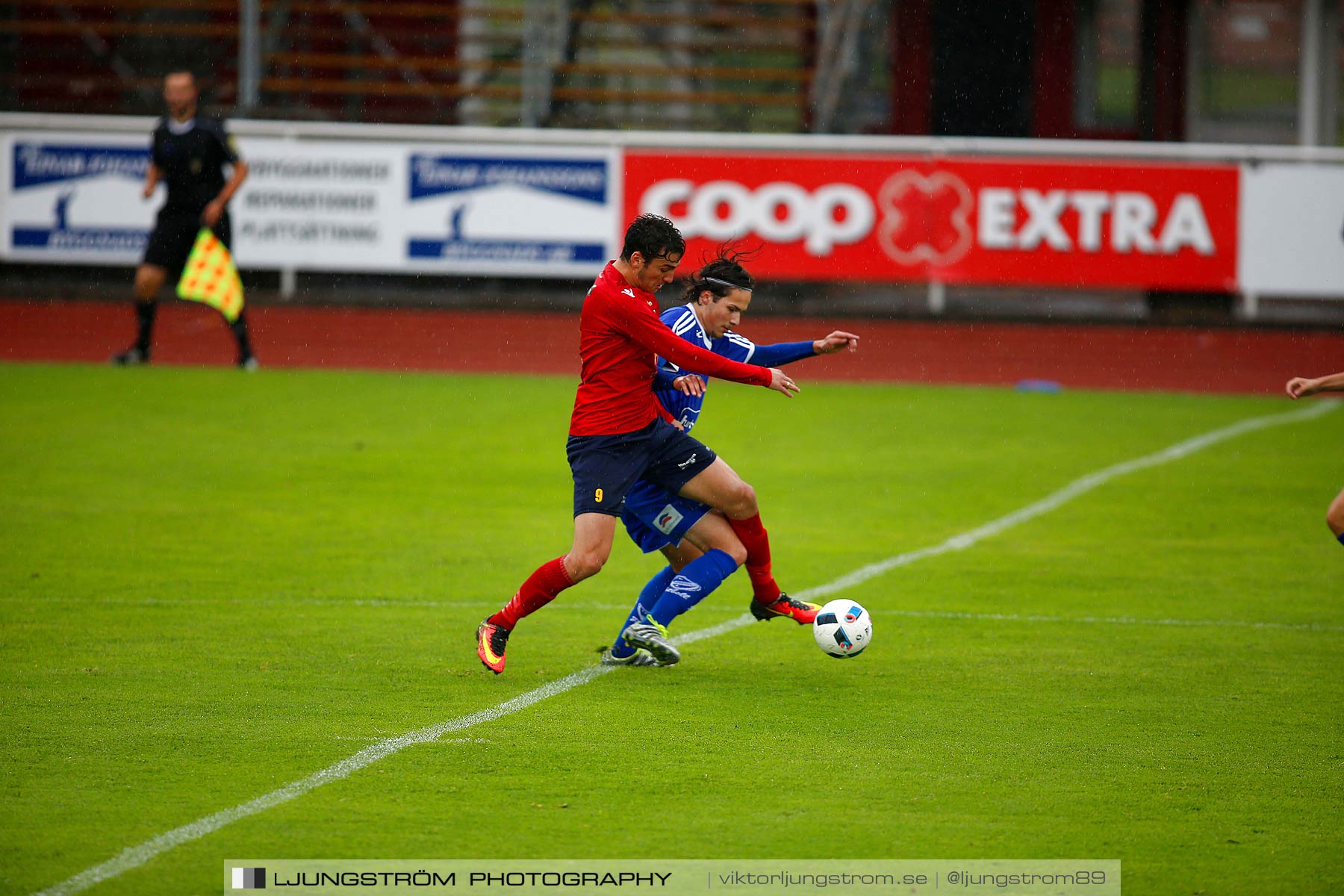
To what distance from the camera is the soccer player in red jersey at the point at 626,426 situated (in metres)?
6.28

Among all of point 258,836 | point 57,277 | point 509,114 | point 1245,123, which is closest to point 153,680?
point 258,836


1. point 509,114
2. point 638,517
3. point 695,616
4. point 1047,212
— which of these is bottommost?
point 695,616

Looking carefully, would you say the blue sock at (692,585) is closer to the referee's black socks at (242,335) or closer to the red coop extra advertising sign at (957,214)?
the referee's black socks at (242,335)

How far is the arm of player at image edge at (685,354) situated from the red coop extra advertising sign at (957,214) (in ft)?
38.8

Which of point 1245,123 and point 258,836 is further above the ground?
point 1245,123

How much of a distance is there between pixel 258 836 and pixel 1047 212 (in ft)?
49.5

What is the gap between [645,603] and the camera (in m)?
6.92

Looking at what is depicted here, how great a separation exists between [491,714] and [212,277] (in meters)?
9.65

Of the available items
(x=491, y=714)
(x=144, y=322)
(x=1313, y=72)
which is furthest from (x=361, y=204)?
(x=1313, y=72)

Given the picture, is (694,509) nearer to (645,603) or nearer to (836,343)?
(645,603)

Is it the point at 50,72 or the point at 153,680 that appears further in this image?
the point at 50,72

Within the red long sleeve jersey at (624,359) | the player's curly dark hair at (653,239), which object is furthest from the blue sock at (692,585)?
the player's curly dark hair at (653,239)

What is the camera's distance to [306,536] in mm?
9430

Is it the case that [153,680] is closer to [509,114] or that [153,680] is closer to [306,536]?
[306,536]
